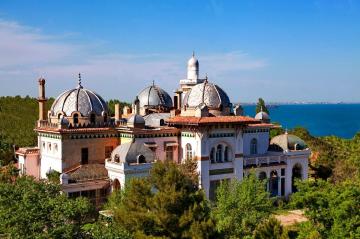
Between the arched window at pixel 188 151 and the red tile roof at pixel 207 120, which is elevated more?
the red tile roof at pixel 207 120

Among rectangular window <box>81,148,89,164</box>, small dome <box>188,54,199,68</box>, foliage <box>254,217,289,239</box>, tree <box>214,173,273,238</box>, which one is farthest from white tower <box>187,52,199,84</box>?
foliage <box>254,217,289,239</box>

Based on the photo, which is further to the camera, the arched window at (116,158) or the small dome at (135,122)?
the small dome at (135,122)

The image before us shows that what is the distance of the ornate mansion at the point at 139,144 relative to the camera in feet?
113

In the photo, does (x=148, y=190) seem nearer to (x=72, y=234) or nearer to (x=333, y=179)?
(x=72, y=234)

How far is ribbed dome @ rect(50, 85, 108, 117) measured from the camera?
36.5 metres

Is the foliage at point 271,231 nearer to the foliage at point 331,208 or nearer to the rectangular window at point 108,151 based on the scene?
the foliage at point 331,208

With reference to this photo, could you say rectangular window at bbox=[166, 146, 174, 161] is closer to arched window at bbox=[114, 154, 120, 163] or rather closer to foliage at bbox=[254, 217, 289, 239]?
arched window at bbox=[114, 154, 120, 163]

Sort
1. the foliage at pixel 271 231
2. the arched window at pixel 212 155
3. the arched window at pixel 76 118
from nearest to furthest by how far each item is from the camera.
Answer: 1. the foliage at pixel 271 231
2. the arched window at pixel 76 118
3. the arched window at pixel 212 155

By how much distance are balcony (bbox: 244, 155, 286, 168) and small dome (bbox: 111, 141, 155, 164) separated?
900cm

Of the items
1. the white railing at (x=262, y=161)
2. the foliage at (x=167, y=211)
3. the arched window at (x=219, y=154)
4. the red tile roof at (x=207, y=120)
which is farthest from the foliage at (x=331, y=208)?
the white railing at (x=262, y=161)

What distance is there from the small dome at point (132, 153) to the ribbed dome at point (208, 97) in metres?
6.66

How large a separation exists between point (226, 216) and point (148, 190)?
19.5 ft

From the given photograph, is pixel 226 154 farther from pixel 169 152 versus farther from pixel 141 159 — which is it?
pixel 141 159

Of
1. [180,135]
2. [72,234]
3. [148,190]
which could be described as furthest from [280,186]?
[72,234]
